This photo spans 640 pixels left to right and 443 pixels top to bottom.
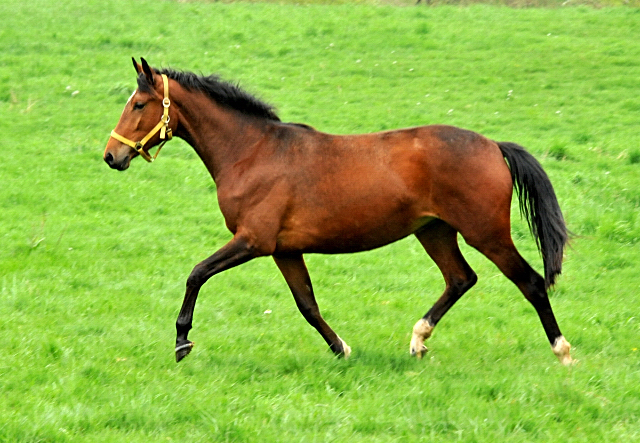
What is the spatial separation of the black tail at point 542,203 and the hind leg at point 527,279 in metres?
0.13

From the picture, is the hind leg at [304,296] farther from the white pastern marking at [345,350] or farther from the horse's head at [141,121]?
the horse's head at [141,121]

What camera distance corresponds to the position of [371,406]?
5.17 m

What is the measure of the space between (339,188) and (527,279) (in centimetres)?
157

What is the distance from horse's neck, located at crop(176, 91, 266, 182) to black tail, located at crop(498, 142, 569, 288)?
2.01 metres

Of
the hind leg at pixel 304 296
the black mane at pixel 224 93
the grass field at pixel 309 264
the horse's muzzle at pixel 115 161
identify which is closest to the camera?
the grass field at pixel 309 264

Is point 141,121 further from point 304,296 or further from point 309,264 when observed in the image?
point 309,264

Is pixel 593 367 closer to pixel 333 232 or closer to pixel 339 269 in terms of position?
pixel 333 232

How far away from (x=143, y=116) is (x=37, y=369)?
206 cm

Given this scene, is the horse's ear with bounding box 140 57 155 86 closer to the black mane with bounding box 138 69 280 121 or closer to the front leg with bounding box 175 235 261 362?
the black mane with bounding box 138 69 280 121

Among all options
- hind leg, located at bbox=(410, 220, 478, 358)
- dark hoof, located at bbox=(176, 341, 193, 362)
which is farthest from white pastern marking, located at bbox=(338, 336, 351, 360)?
dark hoof, located at bbox=(176, 341, 193, 362)

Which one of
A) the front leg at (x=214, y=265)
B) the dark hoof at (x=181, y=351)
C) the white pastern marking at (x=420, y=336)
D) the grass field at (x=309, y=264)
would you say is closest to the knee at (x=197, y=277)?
the front leg at (x=214, y=265)

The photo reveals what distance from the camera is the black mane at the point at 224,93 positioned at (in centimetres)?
660

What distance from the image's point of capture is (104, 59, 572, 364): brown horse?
6.04 meters

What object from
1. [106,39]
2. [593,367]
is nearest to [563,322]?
[593,367]
